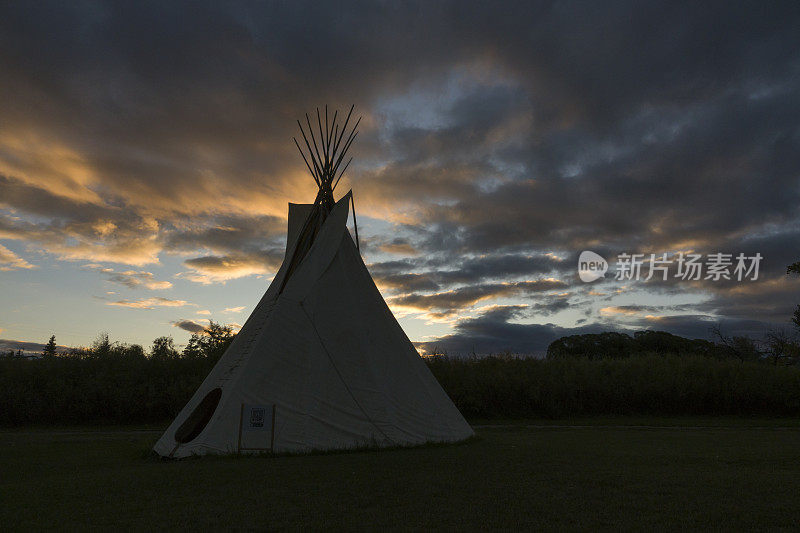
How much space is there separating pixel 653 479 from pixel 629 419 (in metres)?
10.9

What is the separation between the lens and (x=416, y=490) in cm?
448

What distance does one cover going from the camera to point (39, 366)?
15438 millimetres

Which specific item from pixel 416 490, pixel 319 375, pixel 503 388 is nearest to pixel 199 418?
pixel 319 375

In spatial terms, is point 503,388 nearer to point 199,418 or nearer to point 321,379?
point 321,379

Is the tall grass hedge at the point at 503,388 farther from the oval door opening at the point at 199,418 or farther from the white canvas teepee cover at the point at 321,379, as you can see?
the oval door opening at the point at 199,418

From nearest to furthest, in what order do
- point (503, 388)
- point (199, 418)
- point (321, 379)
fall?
point (321, 379)
point (199, 418)
point (503, 388)

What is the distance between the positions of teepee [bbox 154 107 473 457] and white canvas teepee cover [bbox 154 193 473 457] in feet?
0.05

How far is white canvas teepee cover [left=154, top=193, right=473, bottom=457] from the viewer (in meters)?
6.52

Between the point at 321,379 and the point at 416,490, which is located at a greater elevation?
the point at 321,379

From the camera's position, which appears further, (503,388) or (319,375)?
(503,388)

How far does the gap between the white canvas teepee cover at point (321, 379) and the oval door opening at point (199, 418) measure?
1cm

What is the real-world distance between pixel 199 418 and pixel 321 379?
191 centimetres

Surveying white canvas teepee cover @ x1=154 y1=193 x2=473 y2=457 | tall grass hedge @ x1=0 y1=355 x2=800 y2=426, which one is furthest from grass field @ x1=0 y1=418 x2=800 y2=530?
tall grass hedge @ x1=0 y1=355 x2=800 y2=426

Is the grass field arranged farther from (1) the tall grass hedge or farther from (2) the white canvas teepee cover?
(1) the tall grass hedge
